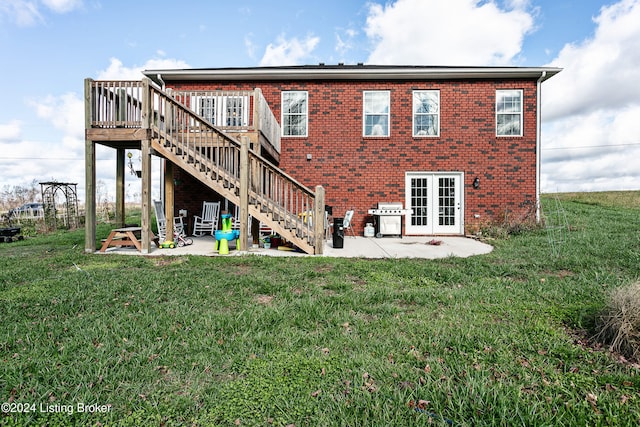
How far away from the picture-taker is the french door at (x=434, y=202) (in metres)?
10.7

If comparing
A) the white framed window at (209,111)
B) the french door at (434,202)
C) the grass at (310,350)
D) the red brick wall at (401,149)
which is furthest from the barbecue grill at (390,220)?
the white framed window at (209,111)

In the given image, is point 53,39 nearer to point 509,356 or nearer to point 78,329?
point 78,329

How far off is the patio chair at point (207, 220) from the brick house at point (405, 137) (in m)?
0.41

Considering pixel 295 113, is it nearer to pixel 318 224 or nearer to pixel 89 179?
pixel 318 224

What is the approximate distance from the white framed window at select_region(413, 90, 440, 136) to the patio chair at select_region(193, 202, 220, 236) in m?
7.31

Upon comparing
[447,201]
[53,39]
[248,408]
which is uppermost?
[53,39]

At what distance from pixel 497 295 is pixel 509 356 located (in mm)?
1639

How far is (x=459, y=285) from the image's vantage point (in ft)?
14.6

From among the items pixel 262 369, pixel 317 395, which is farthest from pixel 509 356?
pixel 262 369

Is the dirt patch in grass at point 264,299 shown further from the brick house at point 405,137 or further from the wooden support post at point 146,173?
the brick house at point 405,137

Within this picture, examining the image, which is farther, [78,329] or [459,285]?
[459,285]

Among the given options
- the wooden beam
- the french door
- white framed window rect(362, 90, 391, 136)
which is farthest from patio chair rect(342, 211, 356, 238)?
the wooden beam

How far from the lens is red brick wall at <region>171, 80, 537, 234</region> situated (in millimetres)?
10531

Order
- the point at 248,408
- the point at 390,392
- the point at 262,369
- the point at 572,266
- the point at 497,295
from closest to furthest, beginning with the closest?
the point at 248,408
the point at 390,392
the point at 262,369
the point at 497,295
the point at 572,266
